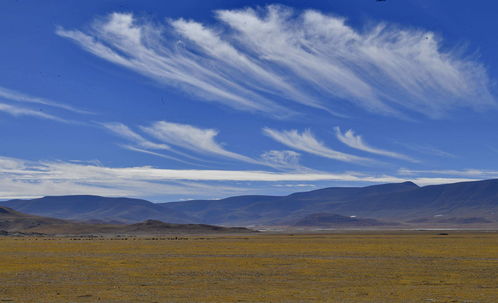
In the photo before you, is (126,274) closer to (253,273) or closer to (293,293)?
(253,273)

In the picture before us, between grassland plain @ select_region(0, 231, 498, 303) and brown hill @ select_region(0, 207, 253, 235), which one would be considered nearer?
grassland plain @ select_region(0, 231, 498, 303)

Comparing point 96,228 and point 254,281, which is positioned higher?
point 96,228

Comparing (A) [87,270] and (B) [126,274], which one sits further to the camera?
(A) [87,270]

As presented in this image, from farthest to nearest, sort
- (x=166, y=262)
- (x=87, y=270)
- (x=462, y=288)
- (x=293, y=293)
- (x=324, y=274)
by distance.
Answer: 1. (x=166, y=262)
2. (x=87, y=270)
3. (x=324, y=274)
4. (x=462, y=288)
5. (x=293, y=293)

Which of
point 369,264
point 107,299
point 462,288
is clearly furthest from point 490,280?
point 107,299

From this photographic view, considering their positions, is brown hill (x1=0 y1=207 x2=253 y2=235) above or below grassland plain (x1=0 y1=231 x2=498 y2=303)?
above

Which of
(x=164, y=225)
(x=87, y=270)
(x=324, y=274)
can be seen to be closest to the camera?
(x=324, y=274)

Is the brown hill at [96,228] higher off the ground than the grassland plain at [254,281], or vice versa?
the brown hill at [96,228]

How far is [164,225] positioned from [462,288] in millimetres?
162297

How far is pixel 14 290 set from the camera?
27.6m

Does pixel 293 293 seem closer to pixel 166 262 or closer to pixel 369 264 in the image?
pixel 369 264

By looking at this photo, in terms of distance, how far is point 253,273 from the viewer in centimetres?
3575

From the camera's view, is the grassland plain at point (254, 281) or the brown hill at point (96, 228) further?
the brown hill at point (96, 228)

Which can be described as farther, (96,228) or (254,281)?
(96,228)
